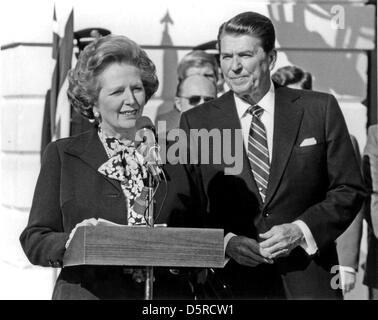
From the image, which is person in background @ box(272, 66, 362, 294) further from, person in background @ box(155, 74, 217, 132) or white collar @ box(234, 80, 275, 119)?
person in background @ box(155, 74, 217, 132)

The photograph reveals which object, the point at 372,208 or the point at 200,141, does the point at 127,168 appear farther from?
the point at 372,208

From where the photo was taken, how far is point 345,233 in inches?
199

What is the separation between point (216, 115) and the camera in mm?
5031

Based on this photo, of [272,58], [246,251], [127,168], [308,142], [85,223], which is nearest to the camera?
[85,223]

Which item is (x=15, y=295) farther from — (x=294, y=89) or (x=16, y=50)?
(x=294, y=89)

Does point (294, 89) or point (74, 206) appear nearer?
point (74, 206)

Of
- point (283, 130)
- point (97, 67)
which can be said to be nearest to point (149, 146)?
point (97, 67)

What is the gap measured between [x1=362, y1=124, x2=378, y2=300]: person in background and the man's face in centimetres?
58

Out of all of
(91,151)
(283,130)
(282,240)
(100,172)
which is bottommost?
(282,240)

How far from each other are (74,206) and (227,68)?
3.29ft

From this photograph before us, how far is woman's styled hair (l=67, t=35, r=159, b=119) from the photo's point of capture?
4.77 m

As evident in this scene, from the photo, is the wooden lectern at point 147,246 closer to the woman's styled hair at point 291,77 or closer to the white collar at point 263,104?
the white collar at point 263,104

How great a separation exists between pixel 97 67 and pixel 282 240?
3.75 feet
